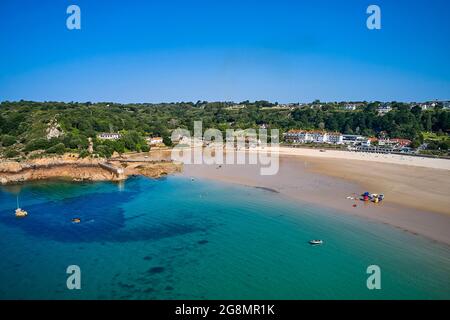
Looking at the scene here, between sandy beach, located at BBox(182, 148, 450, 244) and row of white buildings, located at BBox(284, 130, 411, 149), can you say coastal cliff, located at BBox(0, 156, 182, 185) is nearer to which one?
sandy beach, located at BBox(182, 148, 450, 244)

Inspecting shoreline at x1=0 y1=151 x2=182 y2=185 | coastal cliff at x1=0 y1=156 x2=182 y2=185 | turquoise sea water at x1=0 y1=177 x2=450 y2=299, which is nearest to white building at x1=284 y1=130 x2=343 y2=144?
shoreline at x1=0 y1=151 x2=182 y2=185

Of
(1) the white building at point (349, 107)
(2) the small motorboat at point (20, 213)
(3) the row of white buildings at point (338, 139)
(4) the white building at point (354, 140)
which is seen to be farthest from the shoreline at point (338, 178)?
(1) the white building at point (349, 107)

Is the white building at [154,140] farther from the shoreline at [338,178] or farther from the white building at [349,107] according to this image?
the white building at [349,107]

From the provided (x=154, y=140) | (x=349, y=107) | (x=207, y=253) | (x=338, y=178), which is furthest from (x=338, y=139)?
(x=207, y=253)

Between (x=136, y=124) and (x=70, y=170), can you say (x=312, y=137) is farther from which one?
(x=70, y=170)

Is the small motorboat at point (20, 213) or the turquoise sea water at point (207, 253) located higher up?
the small motorboat at point (20, 213)
